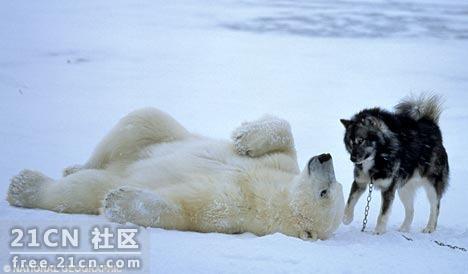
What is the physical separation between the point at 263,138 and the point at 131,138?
3.23 feet

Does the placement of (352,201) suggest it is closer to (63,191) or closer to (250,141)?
(250,141)

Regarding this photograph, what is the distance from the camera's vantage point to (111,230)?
3.47 m

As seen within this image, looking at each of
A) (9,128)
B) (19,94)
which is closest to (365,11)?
(19,94)

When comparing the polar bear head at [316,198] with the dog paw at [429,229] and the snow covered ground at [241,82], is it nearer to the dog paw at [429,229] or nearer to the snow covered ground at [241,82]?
the snow covered ground at [241,82]

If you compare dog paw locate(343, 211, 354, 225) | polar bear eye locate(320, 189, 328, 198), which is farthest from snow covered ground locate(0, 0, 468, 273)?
polar bear eye locate(320, 189, 328, 198)

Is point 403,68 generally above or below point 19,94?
above

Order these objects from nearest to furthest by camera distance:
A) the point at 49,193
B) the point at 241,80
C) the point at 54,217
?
the point at 54,217, the point at 49,193, the point at 241,80

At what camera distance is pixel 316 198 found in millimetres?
3783

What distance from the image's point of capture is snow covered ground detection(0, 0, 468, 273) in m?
3.43

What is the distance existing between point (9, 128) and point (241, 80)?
4.69m

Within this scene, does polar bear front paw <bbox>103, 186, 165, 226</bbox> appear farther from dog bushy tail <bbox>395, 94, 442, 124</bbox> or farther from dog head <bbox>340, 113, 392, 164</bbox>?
dog bushy tail <bbox>395, 94, 442, 124</bbox>

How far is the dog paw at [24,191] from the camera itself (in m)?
4.22

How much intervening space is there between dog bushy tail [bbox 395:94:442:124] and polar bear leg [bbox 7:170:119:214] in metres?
2.71

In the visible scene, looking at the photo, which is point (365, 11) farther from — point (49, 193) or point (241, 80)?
point (49, 193)
